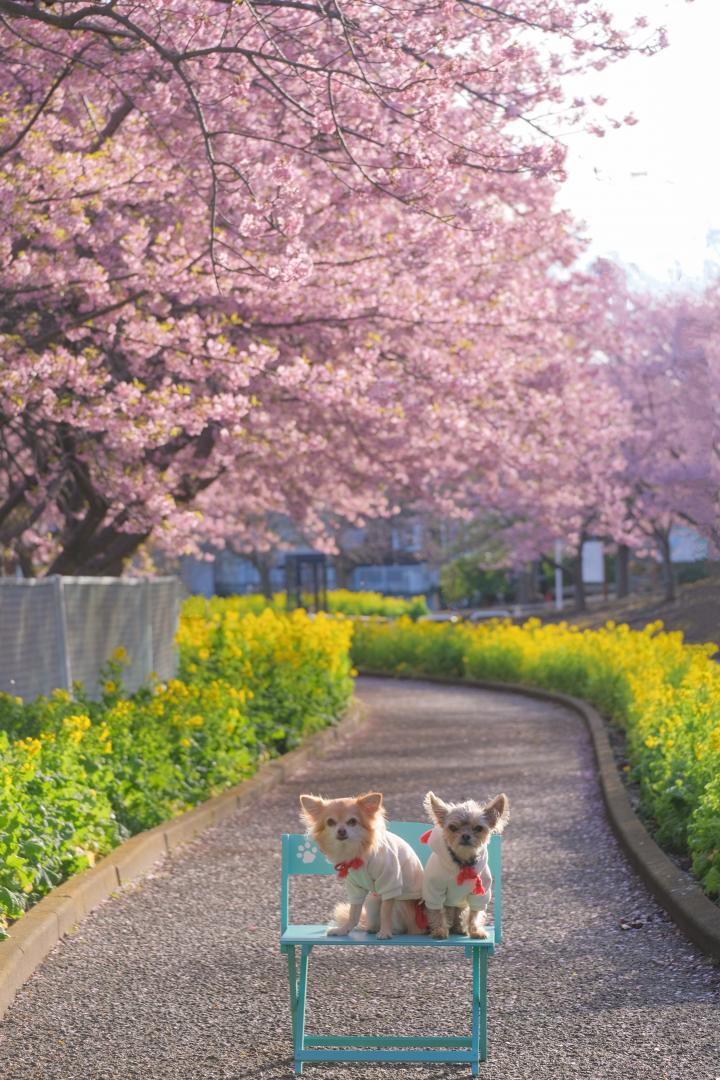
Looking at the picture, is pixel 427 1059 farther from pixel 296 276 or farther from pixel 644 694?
pixel 644 694

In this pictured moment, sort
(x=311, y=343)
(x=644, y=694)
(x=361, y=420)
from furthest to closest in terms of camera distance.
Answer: (x=361, y=420), (x=311, y=343), (x=644, y=694)

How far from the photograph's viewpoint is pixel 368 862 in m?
5.53

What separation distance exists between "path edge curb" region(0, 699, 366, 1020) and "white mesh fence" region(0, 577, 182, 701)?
194 centimetres

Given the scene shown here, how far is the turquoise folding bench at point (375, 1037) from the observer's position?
5598 millimetres

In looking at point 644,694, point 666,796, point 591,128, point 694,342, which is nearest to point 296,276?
point 591,128

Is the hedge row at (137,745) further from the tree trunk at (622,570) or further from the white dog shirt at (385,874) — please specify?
the tree trunk at (622,570)

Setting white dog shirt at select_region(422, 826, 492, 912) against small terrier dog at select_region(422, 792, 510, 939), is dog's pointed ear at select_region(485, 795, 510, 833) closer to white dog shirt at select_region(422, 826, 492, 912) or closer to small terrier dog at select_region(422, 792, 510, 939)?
small terrier dog at select_region(422, 792, 510, 939)

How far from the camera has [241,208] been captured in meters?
12.6

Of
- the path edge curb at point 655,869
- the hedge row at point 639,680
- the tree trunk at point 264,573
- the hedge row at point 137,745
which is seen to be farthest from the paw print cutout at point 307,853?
the tree trunk at point 264,573

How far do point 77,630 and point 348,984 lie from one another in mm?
7609

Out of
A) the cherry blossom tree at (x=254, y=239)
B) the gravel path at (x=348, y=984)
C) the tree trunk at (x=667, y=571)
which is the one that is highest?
the cherry blossom tree at (x=254, y=239)

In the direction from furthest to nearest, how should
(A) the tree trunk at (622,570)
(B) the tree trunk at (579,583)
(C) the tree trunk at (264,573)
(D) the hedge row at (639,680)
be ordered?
(C) the tree trunk at (264,573)
(A) the tree trunk at (622,570)
(B) the tree trunk at (579,583)
(D) the hedge row at (639,680)

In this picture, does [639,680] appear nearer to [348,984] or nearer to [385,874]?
[348,984]

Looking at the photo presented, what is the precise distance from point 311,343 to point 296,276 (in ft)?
20.9
